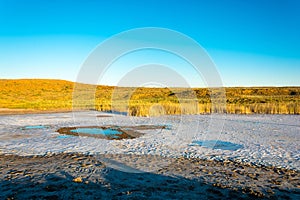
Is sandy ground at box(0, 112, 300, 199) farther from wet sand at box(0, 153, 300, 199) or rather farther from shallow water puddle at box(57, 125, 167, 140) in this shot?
shallow water puddle at box(57, 125, 167, 140)

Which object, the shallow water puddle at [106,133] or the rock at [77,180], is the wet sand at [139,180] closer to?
the rock at [77,180]

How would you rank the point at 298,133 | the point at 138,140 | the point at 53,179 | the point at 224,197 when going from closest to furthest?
1. the point at 224,197
2. the point at 53,179
3. the point at 138,140
4. the point at 298,133

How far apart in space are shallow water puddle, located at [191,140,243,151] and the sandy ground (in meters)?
0.04

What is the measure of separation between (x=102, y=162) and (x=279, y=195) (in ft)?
12.3

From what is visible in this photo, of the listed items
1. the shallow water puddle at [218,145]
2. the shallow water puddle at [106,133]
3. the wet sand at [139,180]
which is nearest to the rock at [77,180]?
the wet sand at [139,180]

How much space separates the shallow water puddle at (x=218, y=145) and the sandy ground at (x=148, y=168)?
39mm

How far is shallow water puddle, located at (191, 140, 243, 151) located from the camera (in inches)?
312

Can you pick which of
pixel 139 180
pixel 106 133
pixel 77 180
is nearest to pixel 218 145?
pixel 139 180

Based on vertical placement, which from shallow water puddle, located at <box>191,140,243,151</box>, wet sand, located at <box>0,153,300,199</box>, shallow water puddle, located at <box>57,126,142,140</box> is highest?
shallow water puddle, located at <box>57,126,142,140</box>

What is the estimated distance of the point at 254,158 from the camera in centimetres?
661

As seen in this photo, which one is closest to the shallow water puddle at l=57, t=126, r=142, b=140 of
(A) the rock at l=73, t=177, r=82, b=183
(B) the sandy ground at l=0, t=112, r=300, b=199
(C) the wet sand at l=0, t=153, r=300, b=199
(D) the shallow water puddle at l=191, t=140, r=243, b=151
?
(B) the sandy ground at l=0, t=112, r=300, b=199

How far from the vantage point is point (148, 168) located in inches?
226

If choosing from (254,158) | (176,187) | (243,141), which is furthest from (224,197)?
(243,141)

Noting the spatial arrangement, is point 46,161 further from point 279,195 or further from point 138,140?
point 279,195
